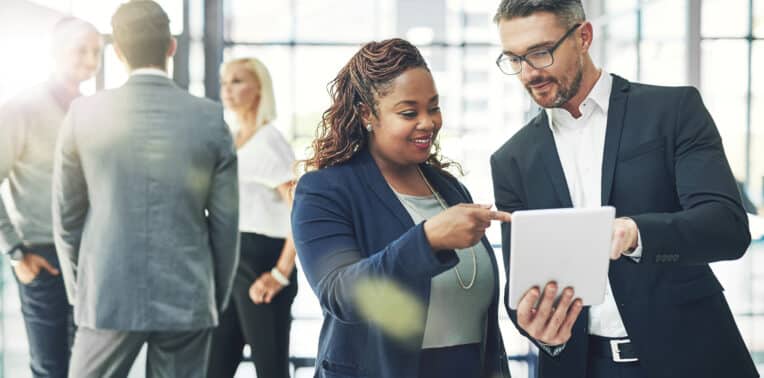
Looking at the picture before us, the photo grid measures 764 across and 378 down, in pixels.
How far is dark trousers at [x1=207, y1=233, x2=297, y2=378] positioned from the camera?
10.8 ft

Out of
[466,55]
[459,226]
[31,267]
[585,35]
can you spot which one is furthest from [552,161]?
[466,55]

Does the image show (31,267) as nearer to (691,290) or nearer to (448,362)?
(448,362)

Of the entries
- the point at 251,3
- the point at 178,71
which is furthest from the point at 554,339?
the point at 251,3

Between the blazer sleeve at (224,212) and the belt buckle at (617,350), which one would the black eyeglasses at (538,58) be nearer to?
the belt buckle at (617,350)

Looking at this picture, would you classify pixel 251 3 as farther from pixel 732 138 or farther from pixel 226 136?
pixel 732 138

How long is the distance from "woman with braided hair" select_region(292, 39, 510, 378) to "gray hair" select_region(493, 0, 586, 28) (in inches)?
11.3

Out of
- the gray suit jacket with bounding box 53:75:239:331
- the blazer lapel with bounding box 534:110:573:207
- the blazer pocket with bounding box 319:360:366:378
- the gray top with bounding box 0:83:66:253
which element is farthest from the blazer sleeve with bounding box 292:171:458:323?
the gray top with bounding box 0:83:66:253

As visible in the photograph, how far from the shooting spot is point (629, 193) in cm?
174

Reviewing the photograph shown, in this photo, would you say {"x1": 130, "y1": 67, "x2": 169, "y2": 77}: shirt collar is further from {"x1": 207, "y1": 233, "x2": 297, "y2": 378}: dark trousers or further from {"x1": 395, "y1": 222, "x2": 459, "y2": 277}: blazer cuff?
{"x1": 395, "y1": 222, "x2": 459, "y2": 277}: blazer cuff

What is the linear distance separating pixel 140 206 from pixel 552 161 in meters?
1.18

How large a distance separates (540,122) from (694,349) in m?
0.61

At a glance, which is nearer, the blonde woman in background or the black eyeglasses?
the black eyeglasses

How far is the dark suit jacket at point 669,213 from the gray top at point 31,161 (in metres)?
1.99

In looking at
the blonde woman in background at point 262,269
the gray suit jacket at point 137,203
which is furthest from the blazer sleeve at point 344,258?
the blonde woman in background at point 262,269
